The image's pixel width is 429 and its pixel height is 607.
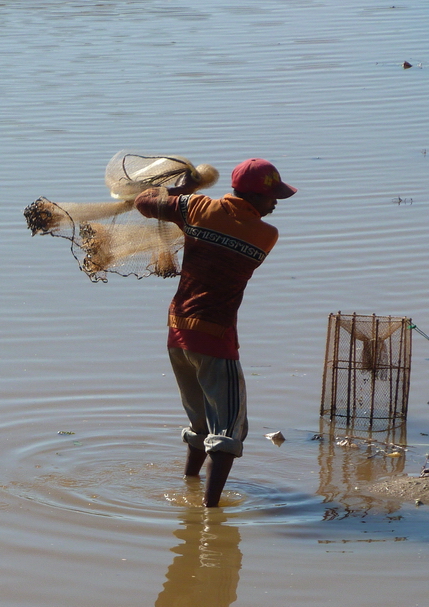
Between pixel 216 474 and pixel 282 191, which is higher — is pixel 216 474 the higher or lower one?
the lower one

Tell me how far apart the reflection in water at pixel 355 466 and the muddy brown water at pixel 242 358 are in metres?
0.02

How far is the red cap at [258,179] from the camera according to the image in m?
4.20

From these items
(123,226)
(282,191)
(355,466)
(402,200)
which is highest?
(402,200)

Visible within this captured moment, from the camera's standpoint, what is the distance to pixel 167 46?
20.1m

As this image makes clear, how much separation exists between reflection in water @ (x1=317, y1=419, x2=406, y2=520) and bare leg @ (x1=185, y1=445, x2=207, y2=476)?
623 millimetres

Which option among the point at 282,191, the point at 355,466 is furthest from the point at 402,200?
the point at 282,191

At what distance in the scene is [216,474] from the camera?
14.6ft

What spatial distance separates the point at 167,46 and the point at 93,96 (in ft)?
16.5

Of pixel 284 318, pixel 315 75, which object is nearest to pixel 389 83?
pixel 315 75

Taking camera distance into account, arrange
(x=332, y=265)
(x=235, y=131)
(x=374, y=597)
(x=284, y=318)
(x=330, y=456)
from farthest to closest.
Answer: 1. (x=235, y=131)
2. (x=332, y=265)
3. (x=284, y=318)
4. (x=330, y=456)
5. (x=374, y=597)

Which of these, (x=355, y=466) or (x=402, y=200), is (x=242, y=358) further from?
(x=402, y=200)

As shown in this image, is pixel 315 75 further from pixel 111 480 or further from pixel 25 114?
pixel 111 480

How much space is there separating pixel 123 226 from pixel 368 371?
1.91 m

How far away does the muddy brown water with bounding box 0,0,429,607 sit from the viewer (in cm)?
407
